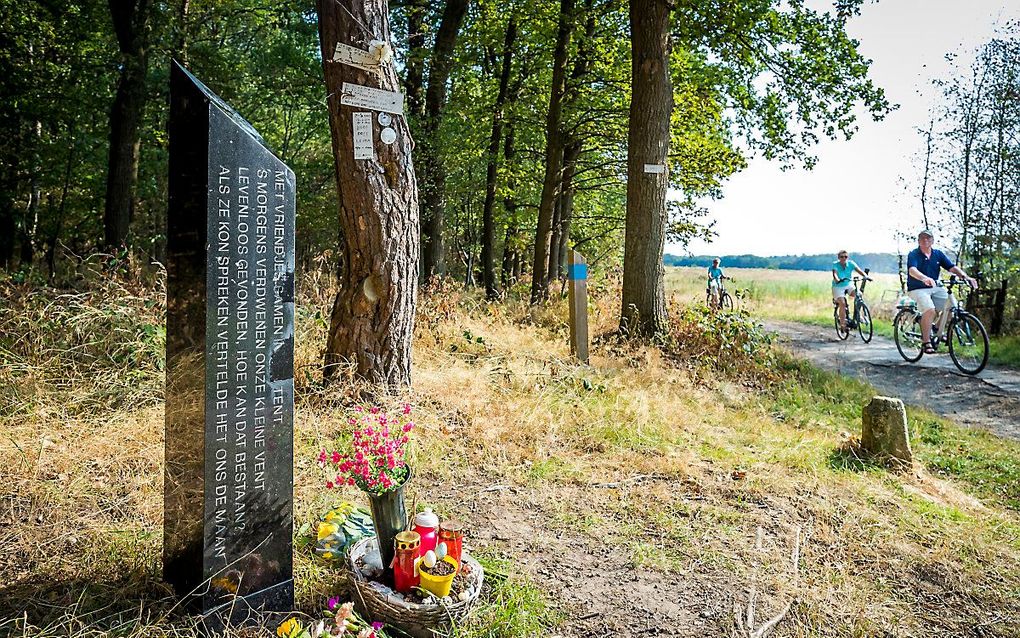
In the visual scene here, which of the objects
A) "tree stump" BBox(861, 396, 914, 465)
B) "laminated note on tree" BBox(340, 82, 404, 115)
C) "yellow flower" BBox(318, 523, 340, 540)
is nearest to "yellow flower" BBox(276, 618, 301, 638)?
"yellow flower" BBox(318, 523, 340, 540)

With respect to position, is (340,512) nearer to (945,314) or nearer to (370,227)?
(370,227)

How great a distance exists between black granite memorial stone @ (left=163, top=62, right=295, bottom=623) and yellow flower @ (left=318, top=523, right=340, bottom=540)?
51 cm

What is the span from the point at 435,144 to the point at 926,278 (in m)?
7.26

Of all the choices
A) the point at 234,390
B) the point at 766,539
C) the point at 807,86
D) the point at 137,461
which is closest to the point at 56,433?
the point at 137,461

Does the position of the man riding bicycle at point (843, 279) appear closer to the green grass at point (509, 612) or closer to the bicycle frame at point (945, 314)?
the bicycle frame at point (945, 314)

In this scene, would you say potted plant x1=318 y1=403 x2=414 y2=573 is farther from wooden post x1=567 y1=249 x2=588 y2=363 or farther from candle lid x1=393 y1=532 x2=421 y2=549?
wooden post x1=567 y1=249 x2=588 y2=363

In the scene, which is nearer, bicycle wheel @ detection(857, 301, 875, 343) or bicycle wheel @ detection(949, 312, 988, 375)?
bicycle wheel @ detection(949, 312, 988, 375)

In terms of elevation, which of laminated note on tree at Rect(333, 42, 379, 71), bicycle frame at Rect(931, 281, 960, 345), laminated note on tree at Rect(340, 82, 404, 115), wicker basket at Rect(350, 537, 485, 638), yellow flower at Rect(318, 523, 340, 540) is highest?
laminated note on tree at Rect(333, 42, 379, 71)

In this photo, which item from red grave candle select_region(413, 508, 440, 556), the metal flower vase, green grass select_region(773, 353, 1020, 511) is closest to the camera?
red grave candle select_region(413, 508, 440, 556)

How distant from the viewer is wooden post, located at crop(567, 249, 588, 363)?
7.63 m

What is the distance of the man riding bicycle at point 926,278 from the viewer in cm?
998

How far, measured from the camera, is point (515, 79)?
51.7 ft

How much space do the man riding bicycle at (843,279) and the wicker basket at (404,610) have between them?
12722 mm

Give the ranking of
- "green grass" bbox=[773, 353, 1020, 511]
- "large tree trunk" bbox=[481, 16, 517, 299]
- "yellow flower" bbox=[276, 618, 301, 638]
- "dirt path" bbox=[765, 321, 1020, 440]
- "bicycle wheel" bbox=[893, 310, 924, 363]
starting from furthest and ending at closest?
"large tree trunk" bbox=[481, 16, 517, 299] → "bicycle wheel" bbox=[893, 310, 924, 363] → "dirt path" bbox=[765, 321, 1020, 440] → "green grass" bbox=[773, 353, 1020, 511] → "yellow flower" bbox=[276, 618, 301, 638]
